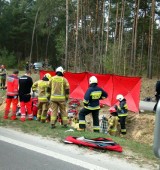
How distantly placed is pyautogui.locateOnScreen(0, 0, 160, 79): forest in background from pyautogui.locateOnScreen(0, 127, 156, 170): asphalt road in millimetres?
17296

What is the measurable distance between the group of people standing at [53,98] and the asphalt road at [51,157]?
213 centimetres

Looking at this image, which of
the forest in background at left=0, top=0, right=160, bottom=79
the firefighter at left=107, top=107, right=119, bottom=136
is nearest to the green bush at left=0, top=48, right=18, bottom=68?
the forest in background at left=0, top=0, right=160, bottom=79

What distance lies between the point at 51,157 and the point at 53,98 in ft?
11.2

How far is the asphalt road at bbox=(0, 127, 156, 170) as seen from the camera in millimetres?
5379

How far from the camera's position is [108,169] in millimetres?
5270

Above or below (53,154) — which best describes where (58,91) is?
above

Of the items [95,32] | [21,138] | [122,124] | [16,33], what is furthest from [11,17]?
[21,138]

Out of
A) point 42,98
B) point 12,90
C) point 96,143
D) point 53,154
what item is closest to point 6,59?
point 12,90

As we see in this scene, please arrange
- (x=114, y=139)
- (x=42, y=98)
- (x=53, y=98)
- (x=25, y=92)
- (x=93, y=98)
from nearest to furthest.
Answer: (x=114, y=139)
(x=53, y=98)
(x=93, y=98)
(x=25, y=92)
(x=42, y=98)

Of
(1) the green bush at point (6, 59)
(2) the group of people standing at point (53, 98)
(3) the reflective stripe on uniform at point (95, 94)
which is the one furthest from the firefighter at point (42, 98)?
(1) the green bush at point (6, 59)

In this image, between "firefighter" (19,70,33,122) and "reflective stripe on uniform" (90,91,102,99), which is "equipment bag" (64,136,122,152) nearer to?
"reflective stripe on uniform" (90,91,102,99)

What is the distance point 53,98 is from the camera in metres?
9.15

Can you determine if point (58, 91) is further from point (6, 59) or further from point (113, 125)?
point (6, 59)

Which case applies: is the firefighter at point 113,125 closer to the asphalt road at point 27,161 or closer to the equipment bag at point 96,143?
the equipment bag at point 96,143
